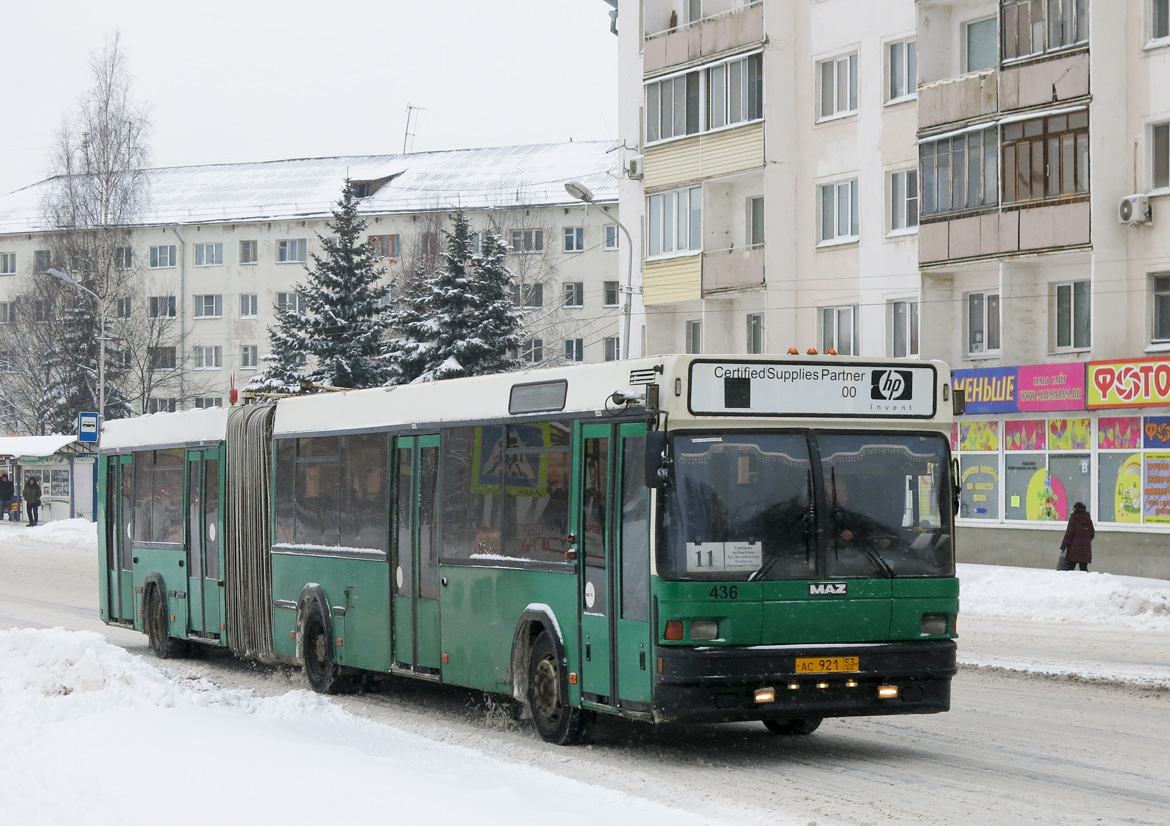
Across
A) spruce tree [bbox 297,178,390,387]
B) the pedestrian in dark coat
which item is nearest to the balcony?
spruce tree [bbox 297,178,390,387]

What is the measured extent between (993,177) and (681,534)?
25.9 metres

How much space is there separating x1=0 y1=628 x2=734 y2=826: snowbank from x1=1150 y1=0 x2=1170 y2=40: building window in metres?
24.8

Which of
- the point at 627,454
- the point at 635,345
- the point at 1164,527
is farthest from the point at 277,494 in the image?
the point at 635,345

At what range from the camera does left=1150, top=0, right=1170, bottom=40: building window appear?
32.2 meters

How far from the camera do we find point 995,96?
34688 mm

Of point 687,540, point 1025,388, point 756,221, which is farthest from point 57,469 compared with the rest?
point 687,540

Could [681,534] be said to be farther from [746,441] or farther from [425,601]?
[425,601]

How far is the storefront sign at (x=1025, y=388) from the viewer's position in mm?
33438

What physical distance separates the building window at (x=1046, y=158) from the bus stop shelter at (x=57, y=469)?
3344 cm

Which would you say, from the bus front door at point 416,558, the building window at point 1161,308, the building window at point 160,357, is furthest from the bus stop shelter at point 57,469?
the bus front door at point 416,558

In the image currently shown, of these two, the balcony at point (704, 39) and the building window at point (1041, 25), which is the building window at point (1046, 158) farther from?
the balcony at point (704, 39)

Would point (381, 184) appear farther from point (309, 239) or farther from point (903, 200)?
point (903, 200)

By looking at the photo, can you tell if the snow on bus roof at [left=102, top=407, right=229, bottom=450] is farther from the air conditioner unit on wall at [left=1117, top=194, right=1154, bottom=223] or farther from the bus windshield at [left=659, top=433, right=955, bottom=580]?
the air conditioner unit on wall at [left=1117, top=194, right=1154, bottom=223]

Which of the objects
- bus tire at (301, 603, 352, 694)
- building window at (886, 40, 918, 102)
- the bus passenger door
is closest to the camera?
the bus passenger door
